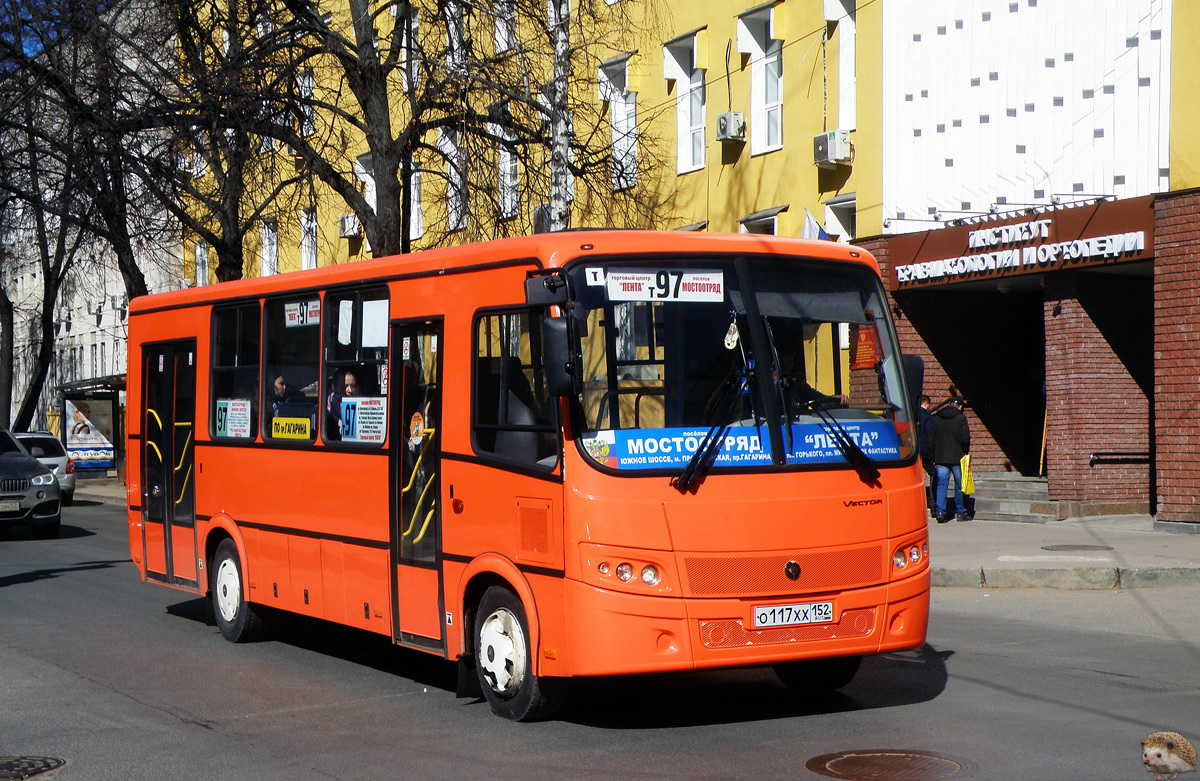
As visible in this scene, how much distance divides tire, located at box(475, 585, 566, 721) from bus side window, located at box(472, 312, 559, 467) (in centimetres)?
81

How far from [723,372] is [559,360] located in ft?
3.06

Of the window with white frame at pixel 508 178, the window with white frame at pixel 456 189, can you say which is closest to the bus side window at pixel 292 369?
the window with white frame at pixel 456 189

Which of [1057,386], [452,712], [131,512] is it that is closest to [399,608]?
[452,712]

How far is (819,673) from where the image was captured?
8.41 m

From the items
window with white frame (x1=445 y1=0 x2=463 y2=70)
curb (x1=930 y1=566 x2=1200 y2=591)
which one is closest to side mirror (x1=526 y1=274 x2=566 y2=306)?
curb (x1=930 y1=566 x2=1200 y2=591)

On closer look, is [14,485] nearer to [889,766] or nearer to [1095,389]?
[1095,389]

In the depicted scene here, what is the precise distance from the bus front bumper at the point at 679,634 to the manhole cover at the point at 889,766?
71 cm

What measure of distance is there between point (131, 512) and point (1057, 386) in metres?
12.5

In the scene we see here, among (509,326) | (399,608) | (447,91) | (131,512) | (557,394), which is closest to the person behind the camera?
(557,394)

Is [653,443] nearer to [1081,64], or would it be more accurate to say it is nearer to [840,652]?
[840,652]

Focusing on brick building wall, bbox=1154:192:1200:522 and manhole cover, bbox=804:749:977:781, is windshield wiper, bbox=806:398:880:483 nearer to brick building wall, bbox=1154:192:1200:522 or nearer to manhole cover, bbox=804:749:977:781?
manhole cover, bbox=804:749:977:781

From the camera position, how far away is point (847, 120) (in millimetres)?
22531

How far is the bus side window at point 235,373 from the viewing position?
35.6 ft

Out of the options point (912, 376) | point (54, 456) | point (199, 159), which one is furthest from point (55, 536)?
point (912, 376)
